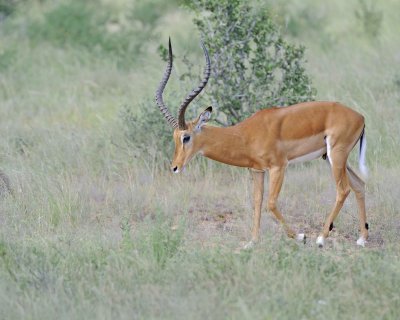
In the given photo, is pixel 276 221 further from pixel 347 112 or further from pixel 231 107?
pixel 231 107

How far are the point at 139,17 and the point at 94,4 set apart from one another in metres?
1.13

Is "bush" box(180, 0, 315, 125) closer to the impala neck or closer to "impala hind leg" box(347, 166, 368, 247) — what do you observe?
"impala hind leg" box(347, 166, 368, 247)

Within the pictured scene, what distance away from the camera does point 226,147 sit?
22.1ft

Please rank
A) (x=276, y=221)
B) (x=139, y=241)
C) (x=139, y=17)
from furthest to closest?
(x=139, y=17)
(x=276, y=221)
(x=139, y=241)

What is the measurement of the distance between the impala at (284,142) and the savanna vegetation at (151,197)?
11.4 inches

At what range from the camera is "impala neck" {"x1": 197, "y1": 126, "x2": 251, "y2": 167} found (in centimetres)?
672

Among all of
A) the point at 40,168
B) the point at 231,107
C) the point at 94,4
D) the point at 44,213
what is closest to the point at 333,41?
the point at 94,4

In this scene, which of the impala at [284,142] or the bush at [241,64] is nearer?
the impala at [284,142]

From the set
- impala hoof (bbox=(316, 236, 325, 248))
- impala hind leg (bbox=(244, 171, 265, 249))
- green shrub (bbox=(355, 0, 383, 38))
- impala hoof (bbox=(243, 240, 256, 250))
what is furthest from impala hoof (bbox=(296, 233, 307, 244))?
green shrub (bbox=(355, 0, 383, 38))

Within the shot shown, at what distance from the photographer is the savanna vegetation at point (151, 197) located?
196 inches

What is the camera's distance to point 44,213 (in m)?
7.05

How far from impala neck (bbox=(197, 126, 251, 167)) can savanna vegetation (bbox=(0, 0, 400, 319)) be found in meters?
0.55

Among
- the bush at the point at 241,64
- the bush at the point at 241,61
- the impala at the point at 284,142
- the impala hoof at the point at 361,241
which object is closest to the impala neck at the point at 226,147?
the impala at the point at 284,142

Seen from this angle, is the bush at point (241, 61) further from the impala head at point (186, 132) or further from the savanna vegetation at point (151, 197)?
the impala head at point (186, 132)
